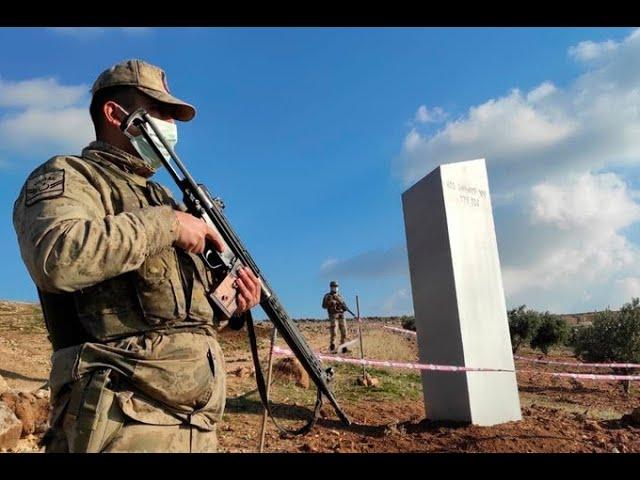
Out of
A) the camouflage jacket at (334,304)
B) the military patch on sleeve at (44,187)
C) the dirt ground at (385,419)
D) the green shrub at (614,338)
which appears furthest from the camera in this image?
the camouflage jacket at (334,304)

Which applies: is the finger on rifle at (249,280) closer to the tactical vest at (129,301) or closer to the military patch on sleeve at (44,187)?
the tactical vest at (129,301)

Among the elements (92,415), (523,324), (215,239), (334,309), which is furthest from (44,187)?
(523,324)

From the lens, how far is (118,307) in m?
1.82

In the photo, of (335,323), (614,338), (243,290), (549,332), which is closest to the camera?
(243,290)

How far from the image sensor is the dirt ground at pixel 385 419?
230 inches

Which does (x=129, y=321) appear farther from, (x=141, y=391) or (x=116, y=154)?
(x=116, y=154)

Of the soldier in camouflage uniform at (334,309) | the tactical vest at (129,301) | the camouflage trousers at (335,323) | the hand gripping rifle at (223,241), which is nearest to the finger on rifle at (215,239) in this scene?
the hand gripping rifle at (223,241)

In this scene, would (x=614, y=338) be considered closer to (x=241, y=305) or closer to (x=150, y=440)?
(x=241, y=305)

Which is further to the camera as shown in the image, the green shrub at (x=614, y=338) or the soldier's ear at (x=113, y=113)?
the green shrub at (x=614, y=338)

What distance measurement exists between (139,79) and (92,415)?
132 centimetres

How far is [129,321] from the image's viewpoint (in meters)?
1.82

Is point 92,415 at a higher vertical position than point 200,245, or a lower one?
lower
